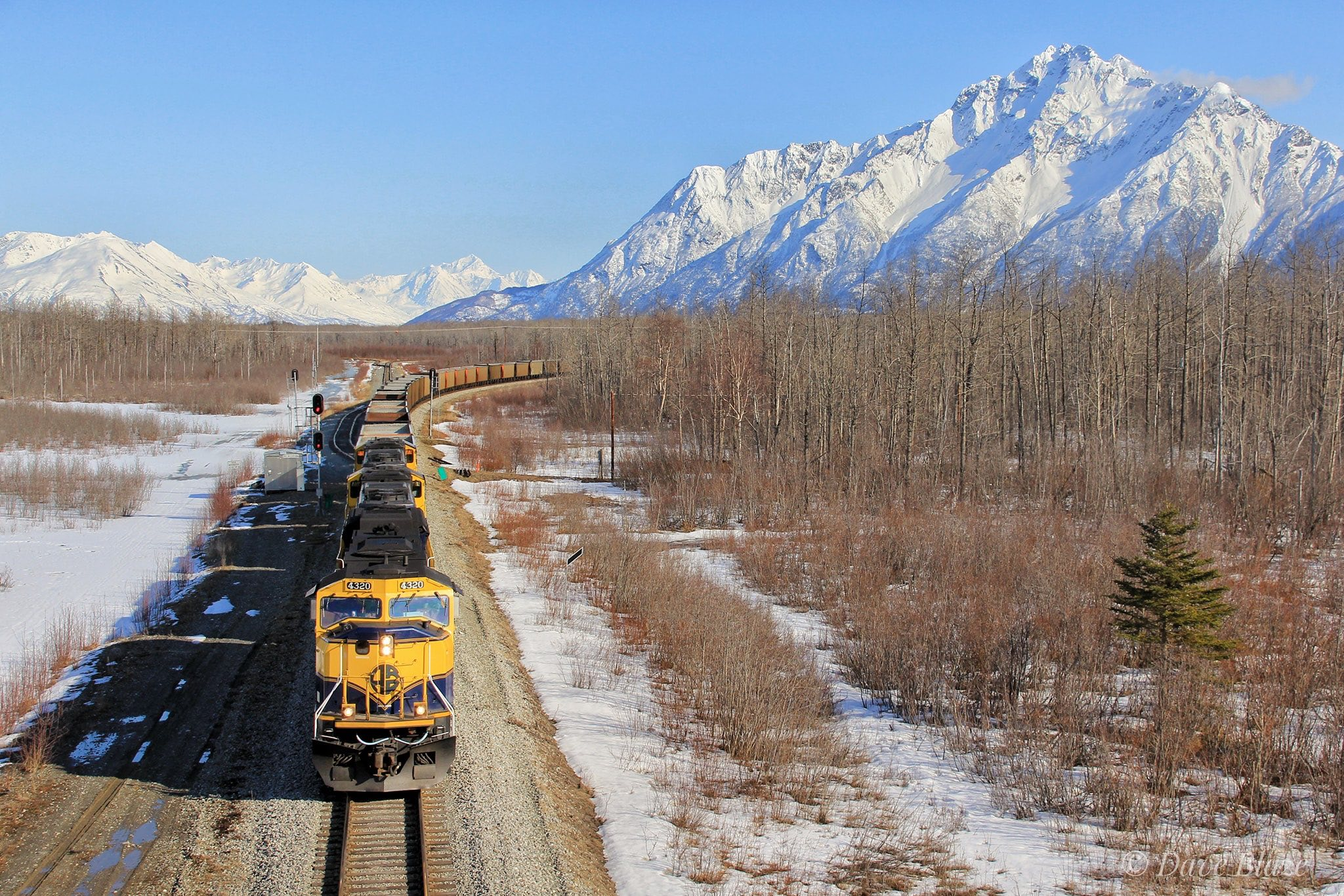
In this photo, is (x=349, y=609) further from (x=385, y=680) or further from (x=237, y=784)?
(x=237, y=784)

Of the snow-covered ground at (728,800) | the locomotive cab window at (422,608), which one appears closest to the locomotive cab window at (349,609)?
the locomotive cab window at (422,608)

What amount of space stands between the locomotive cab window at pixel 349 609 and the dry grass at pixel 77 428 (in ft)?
166

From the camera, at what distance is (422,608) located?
10.7 m

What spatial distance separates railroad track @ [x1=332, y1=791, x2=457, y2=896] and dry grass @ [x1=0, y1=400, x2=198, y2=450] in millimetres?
51229

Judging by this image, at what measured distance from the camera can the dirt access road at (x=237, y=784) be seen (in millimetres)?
9016

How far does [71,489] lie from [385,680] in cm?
3397

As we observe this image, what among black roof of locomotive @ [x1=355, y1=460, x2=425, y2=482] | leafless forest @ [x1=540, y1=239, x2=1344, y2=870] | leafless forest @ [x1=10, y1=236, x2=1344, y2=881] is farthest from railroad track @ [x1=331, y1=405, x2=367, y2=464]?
black roof of locomotive @ [x1=355, y1=460, x2=425, y2=482]

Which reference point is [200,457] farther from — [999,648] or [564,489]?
[999,648]

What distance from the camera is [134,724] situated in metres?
12.8

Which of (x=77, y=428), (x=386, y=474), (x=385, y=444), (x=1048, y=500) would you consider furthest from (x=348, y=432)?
(x=1048, y=500)

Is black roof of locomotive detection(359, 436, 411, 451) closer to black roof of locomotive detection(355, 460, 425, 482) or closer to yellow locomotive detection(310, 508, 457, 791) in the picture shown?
black roof of locomotive detection(355, 460, 425, 482)

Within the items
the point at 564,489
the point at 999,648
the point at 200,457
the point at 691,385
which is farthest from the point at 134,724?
the point at 691,385

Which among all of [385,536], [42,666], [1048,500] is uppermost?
[385,536]

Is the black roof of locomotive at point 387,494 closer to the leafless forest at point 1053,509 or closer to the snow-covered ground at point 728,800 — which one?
the snow-covered ground at point 728,800
